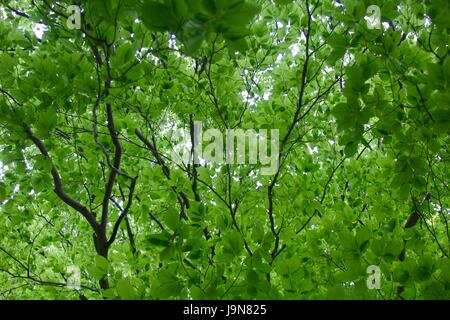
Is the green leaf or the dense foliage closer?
the green leaf

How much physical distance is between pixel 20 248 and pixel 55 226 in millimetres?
841

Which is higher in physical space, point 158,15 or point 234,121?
point 234,121

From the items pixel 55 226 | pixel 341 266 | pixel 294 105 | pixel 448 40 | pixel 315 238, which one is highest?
pixel 294 105

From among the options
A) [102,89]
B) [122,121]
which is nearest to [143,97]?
[122,121]

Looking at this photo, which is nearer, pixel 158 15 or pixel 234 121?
pixel 158 15

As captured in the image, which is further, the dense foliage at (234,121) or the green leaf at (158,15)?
the dense foliage at (234,121)

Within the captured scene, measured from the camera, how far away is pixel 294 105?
369cm

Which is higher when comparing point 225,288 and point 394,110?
point 394,110

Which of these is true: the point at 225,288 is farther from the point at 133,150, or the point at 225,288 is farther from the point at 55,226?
the point at 55,226

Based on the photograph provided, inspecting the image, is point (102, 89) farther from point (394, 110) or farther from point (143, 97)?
point (394, 110)

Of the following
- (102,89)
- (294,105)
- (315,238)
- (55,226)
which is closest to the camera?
(102,89)

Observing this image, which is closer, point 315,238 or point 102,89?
point 102,89
